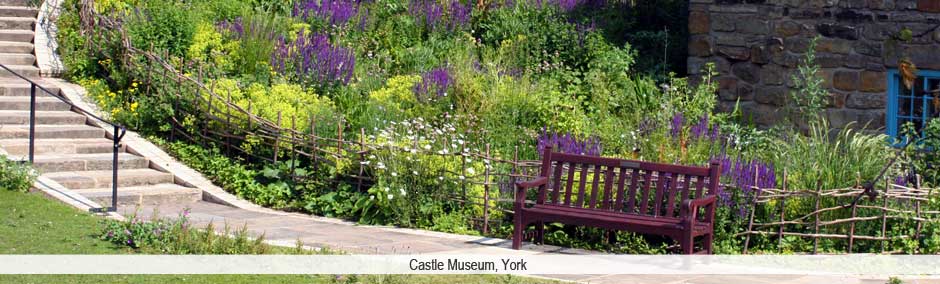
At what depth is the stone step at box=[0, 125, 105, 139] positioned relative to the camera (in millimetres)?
11620

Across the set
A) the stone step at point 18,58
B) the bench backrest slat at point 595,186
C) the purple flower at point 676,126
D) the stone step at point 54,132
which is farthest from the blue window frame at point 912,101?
the stone step at point 18,58

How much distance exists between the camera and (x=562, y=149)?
1059cm

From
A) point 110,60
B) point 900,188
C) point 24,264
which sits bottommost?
point 24,264

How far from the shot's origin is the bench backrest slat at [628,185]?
342 inches

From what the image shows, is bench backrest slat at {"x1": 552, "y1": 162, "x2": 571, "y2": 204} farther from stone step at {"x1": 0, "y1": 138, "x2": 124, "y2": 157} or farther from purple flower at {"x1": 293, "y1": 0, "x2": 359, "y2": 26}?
purple flower at {"x1": 293, "y1": 0, "x2": 359, "y2": 26}

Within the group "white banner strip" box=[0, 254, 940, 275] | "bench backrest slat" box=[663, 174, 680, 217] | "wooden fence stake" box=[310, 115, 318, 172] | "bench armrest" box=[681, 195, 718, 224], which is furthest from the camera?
"wooden fence stake" box=[310, 115, 318, 172]

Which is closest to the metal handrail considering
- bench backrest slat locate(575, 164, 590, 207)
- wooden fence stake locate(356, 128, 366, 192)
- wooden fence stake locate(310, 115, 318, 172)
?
wooden fence stake locate(310, 115, 318, 172)

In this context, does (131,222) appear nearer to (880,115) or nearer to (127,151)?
(127,151)

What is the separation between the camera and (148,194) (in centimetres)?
1080

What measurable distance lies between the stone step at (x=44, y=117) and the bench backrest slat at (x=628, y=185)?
5.48m

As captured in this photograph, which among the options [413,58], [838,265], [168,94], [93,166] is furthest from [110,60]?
[838,265]

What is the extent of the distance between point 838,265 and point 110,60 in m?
8.32

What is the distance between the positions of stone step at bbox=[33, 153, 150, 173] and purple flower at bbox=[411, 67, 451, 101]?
9.45ft

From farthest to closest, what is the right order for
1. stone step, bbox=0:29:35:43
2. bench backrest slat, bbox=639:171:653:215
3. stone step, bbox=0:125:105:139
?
stone step, bbox=0:29:35:43, stone step, bbox=0:125:105:139, bench backrest slat, bbox=639:171:653:215
